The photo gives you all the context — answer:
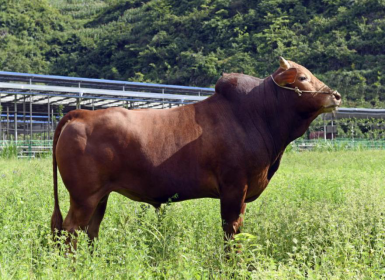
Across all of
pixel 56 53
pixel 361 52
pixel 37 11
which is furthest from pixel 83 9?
pixel 361 52

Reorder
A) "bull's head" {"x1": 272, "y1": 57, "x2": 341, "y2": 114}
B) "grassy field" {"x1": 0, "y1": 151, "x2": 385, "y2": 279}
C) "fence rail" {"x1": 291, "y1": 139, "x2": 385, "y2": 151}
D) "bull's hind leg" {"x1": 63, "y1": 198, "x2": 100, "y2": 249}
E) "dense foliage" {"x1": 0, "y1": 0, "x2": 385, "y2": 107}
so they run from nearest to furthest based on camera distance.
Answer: "grassy field" {"x1": 0, "y1": 151, "x2": 385, "y2": 279} < "bull's hind leg" {"x1": 63, "y1": 198, "x2": 100, "y2": 249} < "bull's head" {"x1": 272, "y1": 57, "x2": 341, "y2": 114} < "fence rail" {"x1": 291, "y1": 139, "x2": 385, "y2": 151} < "dense foliage" {"x1": 0, "y1": 0, "x2": 385, "y2": 107}

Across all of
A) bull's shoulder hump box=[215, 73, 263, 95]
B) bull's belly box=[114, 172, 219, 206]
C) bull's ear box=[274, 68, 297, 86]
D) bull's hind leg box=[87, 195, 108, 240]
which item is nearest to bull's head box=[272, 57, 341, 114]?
bull's ear box=[274, 68, 297, 86]

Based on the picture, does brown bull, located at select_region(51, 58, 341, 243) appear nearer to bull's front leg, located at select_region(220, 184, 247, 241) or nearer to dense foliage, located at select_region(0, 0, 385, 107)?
bull's front leg, located at select_region(220, 184, 247, 241)

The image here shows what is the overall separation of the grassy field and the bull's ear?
1.31 metres

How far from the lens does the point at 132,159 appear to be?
522 cm

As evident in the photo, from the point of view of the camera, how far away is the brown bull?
204 inches

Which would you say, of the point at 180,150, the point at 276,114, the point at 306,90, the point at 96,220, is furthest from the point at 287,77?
the point at 96,220

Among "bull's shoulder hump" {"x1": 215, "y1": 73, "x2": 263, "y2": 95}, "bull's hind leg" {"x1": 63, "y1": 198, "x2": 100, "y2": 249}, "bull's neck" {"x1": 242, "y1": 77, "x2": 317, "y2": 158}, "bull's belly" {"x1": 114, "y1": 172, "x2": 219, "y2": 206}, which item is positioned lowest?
"bull's hind leg" {"x1": 63, "y1": 198, "x2": 100, "y2": 249}

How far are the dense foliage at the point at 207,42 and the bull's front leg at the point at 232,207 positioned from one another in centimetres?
4375

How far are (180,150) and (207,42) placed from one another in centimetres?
6984

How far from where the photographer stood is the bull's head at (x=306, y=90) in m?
5.50

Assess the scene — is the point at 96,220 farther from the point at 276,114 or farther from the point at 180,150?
the point at 276,114

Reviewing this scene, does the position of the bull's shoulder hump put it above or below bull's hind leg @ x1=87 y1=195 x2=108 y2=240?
above

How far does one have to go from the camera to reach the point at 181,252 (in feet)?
15.3
